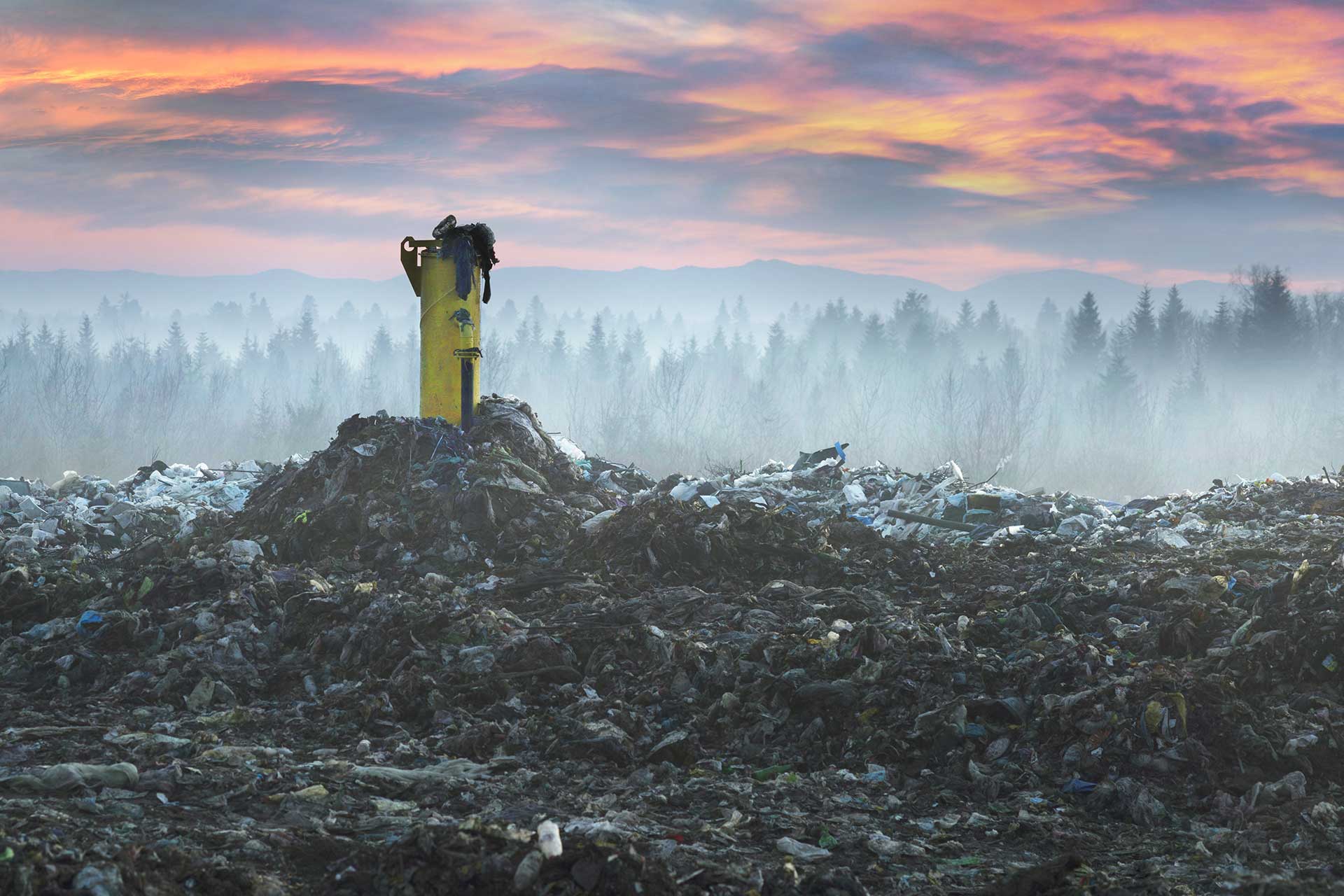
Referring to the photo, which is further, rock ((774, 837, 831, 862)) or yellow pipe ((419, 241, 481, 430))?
yellow pipe ((419, 241, 481, 430))

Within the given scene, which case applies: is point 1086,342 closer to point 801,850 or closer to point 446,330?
point 446,330

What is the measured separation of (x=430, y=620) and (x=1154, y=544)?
8493 mm

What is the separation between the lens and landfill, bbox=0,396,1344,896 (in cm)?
445

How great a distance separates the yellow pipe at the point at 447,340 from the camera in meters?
13.0

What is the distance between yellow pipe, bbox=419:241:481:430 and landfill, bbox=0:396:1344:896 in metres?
0.57

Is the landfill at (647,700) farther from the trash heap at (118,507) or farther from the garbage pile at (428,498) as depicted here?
the trash heap at (118,507)

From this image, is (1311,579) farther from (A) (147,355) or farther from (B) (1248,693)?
(A) (147,355)

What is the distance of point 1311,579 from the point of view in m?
8.08

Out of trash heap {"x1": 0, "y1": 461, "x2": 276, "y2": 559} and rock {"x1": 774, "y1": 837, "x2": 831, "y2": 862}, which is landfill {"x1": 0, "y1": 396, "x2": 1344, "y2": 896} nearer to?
rock {"x1": 774, "y1": 837, "x2": 831, "y2": 862}

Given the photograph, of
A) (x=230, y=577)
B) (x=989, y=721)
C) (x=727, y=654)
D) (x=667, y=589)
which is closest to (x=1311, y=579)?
(x=989, y=721)

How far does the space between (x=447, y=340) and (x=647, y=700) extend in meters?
7.21

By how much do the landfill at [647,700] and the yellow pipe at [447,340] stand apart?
566 mm

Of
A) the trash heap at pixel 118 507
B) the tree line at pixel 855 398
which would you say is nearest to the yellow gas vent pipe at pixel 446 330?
the trash heap at pixel 118 507

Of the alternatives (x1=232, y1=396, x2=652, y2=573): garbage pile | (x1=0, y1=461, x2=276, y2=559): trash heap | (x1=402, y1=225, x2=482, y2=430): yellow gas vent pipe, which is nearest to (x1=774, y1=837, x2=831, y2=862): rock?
(x1=232, y1=396, x2=652, y2=573): garbage pile
